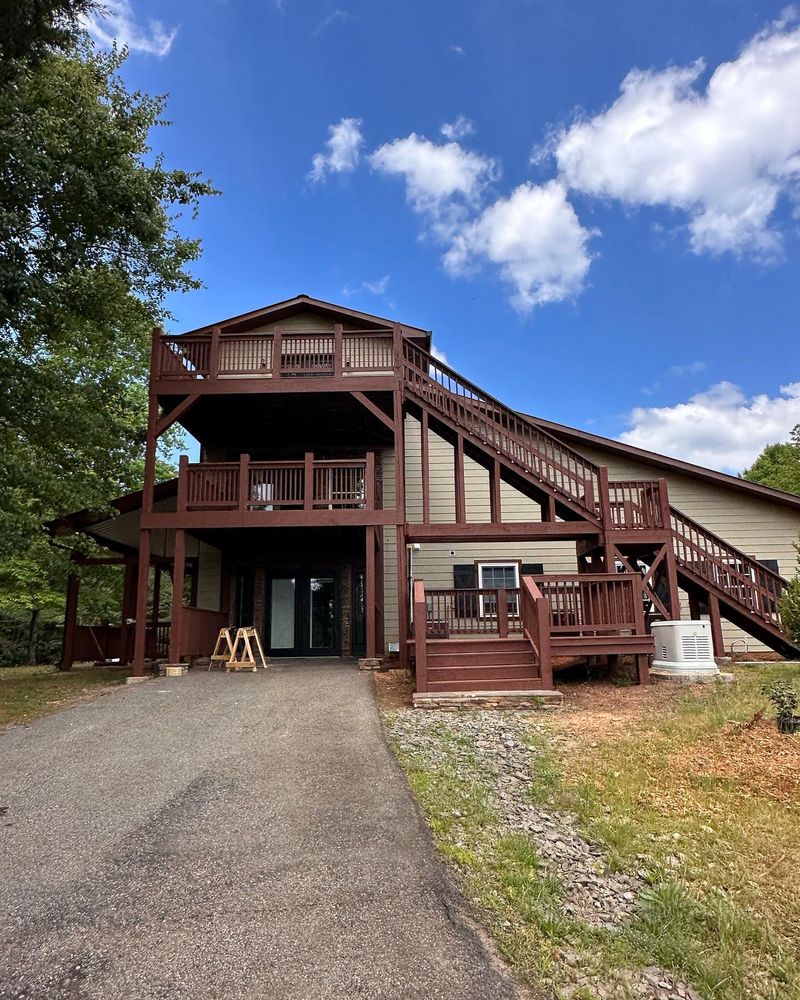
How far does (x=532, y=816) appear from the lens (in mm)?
4230

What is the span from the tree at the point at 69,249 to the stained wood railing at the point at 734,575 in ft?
38.8

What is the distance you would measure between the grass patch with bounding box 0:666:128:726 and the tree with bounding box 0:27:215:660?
243cm

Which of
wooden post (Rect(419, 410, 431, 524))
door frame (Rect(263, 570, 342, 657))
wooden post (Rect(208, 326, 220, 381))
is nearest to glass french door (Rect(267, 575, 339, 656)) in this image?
door frame (Rect(263, 570, 342, 657))

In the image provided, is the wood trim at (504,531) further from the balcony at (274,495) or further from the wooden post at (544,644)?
the wooden post at (544,644)

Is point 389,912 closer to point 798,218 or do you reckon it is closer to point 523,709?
point 523,709

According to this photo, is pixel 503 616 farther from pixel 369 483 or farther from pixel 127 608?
pixel 127 608

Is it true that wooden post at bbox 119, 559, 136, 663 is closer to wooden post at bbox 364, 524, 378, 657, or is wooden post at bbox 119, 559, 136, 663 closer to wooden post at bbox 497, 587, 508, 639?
wooden post at bbox 364, 524, 378, 657

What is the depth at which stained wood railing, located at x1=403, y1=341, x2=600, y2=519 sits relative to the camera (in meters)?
11.9

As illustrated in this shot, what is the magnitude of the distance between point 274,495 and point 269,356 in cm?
362

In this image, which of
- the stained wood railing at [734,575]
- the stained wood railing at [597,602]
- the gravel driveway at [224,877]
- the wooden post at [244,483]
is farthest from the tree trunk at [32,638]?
the stained wood railing at [734,575]

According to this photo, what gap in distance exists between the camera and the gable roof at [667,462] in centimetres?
1423

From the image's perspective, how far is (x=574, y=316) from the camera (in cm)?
2831

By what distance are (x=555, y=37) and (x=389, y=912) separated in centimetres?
1889

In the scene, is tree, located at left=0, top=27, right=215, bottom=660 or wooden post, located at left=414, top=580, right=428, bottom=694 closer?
wooden post, located at left=414, top=580, right=428, bottom=694
